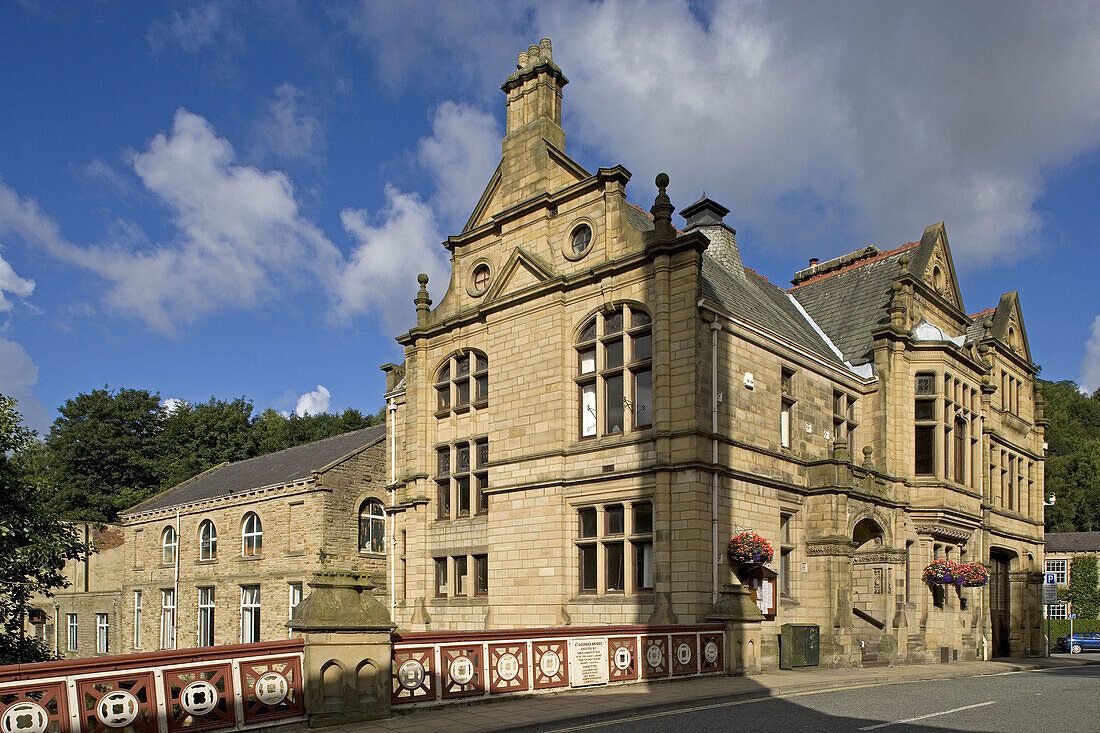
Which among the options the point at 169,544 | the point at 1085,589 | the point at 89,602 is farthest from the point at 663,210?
the point at 1085,589

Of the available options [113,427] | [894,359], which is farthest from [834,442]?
[113,427]

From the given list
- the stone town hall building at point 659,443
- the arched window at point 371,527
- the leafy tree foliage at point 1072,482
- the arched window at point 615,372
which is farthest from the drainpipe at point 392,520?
the leafy tree foliage at point 1072,482

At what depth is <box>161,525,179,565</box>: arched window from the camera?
1544 inches

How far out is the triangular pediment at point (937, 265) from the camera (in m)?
29.2

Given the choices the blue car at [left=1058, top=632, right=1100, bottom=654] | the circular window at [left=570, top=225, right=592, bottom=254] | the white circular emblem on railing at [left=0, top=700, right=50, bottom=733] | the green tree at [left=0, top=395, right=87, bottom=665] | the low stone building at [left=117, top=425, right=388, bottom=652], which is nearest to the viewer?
the white circular emblem on railing at [left=0, top=700, right=50, bottom=733]

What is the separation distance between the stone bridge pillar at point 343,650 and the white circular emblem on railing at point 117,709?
1927 millimetres

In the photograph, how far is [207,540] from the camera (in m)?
37.6

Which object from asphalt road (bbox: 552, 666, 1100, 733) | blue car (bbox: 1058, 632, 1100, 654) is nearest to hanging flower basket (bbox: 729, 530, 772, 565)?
asphalt road (bbox: 552, 666, 1100, 733)

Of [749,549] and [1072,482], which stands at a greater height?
[749,549]

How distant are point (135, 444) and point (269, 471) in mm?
27031

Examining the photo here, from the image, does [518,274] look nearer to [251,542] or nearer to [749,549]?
[749,549]

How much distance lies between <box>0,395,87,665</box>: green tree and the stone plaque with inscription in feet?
40.7

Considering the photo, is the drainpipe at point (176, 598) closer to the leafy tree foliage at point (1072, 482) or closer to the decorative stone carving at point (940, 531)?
the decorative stone carving at point (940, 531)

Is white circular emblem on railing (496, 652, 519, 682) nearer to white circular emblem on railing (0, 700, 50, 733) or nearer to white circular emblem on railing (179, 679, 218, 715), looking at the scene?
white circular emblem on railing (179, 679, 218, 715)
